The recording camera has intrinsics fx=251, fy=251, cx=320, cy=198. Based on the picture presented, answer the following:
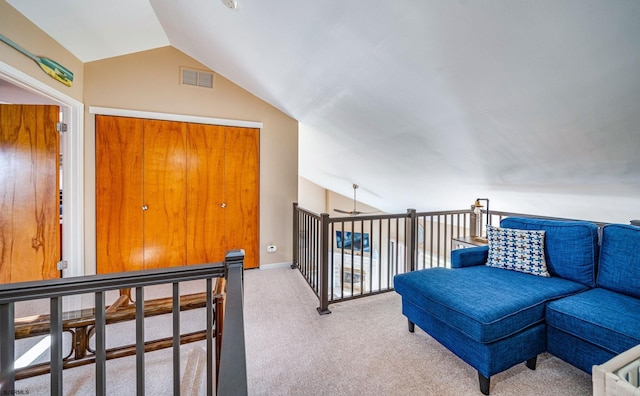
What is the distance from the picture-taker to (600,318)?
54.7 inches

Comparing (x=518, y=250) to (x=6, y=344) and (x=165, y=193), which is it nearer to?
(x=6, y=344)

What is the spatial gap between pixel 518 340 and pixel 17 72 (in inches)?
163

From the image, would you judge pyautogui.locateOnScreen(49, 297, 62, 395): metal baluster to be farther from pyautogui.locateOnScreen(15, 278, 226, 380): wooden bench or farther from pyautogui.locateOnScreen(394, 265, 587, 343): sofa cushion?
pyautogui.locateOnScreen(394, 265, 587, 343): sofa cushion

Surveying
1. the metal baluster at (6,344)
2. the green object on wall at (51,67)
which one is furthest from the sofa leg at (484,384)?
the green object on wall at (51,67)

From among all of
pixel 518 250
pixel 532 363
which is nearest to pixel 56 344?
pixel 532 363

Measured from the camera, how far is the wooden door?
2.48 metres

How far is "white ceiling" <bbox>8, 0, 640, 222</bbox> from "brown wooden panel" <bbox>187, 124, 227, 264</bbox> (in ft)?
2.89

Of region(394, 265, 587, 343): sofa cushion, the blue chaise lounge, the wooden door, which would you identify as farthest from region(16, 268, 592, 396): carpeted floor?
the wooden door

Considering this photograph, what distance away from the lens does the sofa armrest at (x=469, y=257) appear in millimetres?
2244

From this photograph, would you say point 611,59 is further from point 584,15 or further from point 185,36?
point 185,36

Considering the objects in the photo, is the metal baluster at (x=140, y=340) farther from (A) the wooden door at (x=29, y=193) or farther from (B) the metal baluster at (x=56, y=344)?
(A) the wooden door at (x=29, y=193)

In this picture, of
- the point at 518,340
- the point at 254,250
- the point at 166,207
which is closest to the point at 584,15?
the point at 518,340

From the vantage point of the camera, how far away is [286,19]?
5.98 ft

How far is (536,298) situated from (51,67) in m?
4.43
